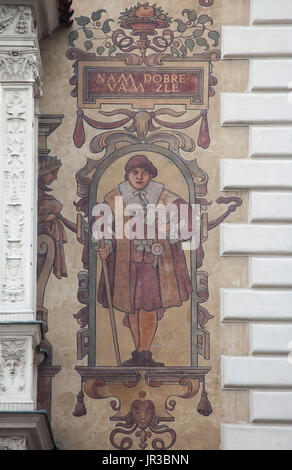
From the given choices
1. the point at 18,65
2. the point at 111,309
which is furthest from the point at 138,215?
the point at 18,65

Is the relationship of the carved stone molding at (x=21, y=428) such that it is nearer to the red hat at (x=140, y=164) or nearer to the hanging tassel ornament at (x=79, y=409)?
the hanging tassel ornament at (x=79, y=409)

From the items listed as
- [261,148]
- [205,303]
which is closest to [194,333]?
[205,303]

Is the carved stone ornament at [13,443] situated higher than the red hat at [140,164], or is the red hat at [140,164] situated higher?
the red hat at [140,164]

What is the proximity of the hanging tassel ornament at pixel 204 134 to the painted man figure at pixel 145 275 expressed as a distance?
1.88ft

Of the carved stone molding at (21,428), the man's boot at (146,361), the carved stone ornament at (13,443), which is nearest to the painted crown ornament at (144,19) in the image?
the man's boot at (146,361)

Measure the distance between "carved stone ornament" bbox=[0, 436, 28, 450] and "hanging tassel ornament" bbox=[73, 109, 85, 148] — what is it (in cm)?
294

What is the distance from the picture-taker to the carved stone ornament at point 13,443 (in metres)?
11.0

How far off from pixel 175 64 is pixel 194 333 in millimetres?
2596

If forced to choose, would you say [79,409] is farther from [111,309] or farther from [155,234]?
[155,234]

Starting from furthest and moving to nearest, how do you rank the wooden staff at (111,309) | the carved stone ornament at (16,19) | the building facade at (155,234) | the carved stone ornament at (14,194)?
the wooden staff at (111,309) < the carved stone ornament at (16,19) < the building facade at (155,234) < the carved stone ornament at (14,194)

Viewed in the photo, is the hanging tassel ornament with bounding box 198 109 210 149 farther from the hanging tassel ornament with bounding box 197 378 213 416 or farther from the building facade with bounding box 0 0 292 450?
the hanging tassel ornament with bounding box 197 378 213 416

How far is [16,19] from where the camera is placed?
11977 millimetres

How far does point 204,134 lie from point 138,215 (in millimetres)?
1002

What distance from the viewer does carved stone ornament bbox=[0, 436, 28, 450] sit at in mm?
11047
